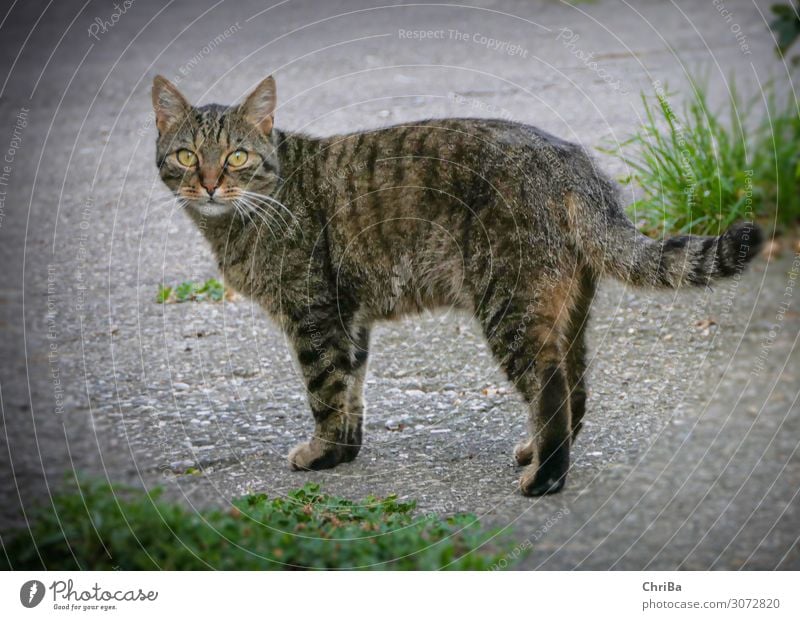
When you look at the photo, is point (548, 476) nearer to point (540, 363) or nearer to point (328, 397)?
point (540, 363)

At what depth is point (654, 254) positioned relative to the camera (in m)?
2.92

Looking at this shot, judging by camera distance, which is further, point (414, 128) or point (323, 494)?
point (414, 128)

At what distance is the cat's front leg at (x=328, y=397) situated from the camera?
3172 mm

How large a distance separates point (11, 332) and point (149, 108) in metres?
1.73

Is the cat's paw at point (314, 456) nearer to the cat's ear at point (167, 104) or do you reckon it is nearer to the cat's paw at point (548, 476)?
the cat's paw at point (548, 476)

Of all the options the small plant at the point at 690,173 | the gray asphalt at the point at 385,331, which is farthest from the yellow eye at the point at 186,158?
the small plant at the point at 690,173

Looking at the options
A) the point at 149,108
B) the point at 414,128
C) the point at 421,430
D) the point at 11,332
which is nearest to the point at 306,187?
the point at 414,128

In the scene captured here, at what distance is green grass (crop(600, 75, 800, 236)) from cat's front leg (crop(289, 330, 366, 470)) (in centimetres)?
166

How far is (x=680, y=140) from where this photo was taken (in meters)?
4.32

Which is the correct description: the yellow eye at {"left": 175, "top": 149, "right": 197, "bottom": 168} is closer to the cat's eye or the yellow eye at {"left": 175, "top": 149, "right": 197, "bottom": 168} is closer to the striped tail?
the cat's eye

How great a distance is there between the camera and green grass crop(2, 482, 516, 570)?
2521 millimetres

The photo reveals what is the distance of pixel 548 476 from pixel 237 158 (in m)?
1.39

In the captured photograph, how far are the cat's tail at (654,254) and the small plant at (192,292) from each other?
1.95m
